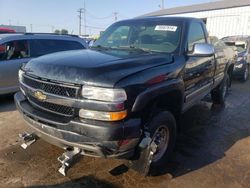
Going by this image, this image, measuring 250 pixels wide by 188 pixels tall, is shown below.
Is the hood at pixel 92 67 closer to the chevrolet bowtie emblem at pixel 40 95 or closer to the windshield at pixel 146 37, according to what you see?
the chevrolet bowtie emblem at pixel 40 95

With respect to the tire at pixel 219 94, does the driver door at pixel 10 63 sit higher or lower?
higher

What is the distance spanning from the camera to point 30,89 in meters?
3.30

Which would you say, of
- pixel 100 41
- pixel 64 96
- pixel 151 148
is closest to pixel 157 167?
pixel 151 148

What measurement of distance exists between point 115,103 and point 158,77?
0.79 metres

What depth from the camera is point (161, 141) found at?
360 centimetres

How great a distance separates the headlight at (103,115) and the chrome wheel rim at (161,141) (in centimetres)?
91

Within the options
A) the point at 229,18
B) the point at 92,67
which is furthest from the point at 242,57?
the point at 229,18

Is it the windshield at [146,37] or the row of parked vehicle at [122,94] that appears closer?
the row of parked vehicle at [122,94]

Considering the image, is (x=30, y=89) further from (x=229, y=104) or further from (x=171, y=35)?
(x=229, y=104)

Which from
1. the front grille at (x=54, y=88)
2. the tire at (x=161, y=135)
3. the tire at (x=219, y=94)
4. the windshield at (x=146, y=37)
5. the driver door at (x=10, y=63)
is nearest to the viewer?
the front grille at (x=54, y=88)

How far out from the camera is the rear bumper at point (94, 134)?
2666 mm

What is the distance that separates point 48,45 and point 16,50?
986 millimetres

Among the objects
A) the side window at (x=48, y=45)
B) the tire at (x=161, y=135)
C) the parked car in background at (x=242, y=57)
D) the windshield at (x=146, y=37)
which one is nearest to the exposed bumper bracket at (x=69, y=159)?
the tire at (x=161, y=135)

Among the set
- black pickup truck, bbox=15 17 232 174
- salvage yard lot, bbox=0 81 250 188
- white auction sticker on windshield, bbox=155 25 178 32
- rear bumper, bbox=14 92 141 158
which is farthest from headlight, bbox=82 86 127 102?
white auction sticker on windshield, bbox=155 25 178 32
